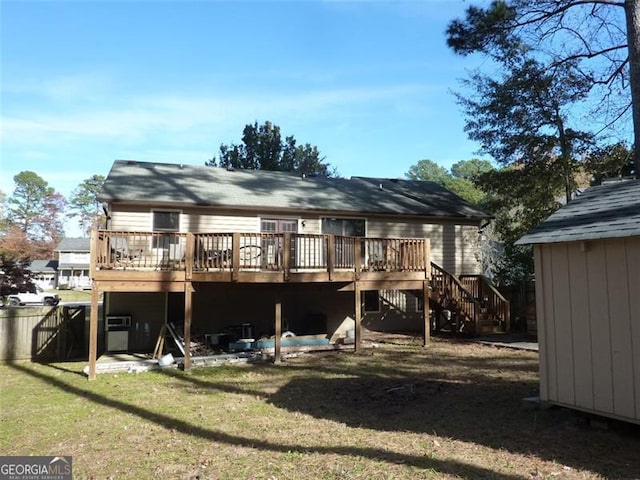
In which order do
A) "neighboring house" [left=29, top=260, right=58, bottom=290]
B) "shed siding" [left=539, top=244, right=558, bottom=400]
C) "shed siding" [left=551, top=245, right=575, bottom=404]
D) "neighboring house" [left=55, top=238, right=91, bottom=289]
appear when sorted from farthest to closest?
"neighboring house" [left=29, top=260, right=58, bottom=290] → "neighboring house" [left=55, top=238, right=91, bottom=289] → "shed siding" [left=539, top=244, right=558, bottom=400] → "shed siding" [left=551, top=245, right=575, bottom=404]

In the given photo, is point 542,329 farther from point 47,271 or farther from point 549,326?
point 47,271

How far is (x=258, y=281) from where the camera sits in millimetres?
10789

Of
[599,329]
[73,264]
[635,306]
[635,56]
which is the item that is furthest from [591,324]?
[73,264]

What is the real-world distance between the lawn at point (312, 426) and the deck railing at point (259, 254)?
94.0 inches

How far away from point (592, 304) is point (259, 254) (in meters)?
7.67

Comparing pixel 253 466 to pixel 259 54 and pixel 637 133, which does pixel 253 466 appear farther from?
pixel 259 54

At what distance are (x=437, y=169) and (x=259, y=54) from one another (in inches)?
3150

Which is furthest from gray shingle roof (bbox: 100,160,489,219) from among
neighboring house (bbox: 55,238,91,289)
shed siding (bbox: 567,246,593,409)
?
neighboring house (bbox: 55,238,91,289)

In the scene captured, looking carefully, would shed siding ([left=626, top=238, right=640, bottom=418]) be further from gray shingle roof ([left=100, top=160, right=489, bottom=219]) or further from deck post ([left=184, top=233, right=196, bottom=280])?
gray shingle roof ([left=100, top=160, right=489, bottom=219])

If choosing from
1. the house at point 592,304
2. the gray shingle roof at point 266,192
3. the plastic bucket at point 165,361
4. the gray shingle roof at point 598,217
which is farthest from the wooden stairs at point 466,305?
the house at point 592,304

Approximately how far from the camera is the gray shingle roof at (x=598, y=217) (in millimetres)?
5213

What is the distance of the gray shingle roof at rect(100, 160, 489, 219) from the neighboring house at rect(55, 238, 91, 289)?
41059 millimetres

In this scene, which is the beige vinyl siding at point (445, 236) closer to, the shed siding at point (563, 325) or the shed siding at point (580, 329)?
the shed siding at point (563, 325)

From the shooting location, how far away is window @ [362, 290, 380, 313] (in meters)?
15.6
